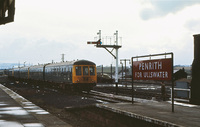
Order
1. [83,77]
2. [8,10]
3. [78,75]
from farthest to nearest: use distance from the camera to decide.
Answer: [83,77], [78,75], [8,10]

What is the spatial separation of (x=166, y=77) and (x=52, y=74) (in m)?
22.4

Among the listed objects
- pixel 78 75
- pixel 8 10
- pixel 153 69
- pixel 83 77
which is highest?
pixel 8 10

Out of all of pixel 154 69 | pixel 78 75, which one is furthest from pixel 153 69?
pixel 78 75

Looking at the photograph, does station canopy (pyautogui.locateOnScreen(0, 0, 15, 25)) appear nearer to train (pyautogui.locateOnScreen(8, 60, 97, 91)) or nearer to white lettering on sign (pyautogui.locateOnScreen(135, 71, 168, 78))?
white lettering on sign (pyautogui.locateOnScreen(135, 71, 168, 78))

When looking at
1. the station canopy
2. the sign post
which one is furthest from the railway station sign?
the station canopy

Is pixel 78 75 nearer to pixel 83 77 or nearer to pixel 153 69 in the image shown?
pixel 83 77

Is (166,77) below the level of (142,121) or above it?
above

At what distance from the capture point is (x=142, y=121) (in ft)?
19.9

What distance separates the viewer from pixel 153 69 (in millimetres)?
7910

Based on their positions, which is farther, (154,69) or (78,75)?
(78,75)

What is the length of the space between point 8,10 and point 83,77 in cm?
1484

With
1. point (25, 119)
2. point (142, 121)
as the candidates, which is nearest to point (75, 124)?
point (25, 119)

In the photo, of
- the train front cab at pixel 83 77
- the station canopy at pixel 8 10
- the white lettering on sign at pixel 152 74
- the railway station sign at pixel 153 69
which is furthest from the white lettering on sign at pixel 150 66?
the train front cab at pixel 83 77

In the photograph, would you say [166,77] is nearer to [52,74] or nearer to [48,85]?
[52,74]
